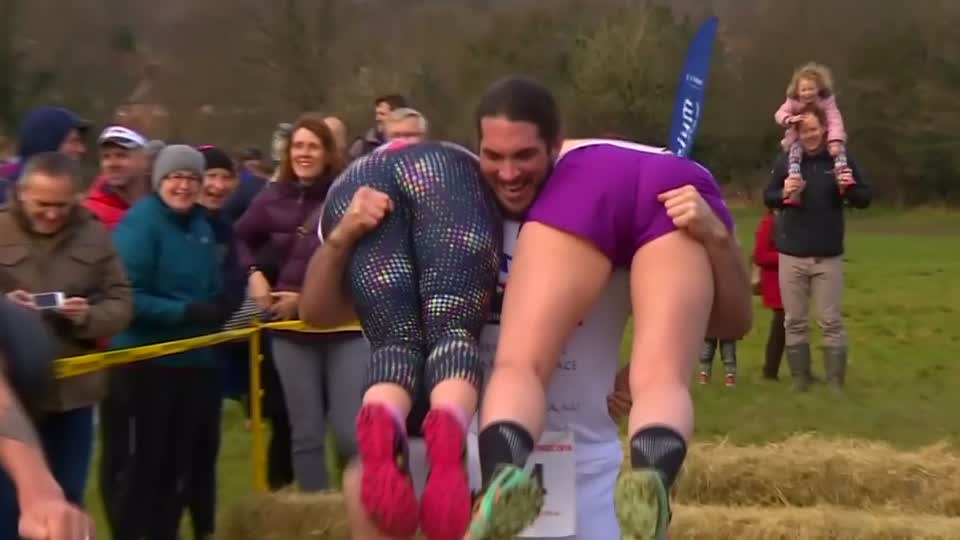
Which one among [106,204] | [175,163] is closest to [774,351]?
[106,204]

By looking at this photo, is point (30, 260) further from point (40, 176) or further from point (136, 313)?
point (136, 313)

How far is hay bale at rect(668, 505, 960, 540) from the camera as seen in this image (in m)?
5.44

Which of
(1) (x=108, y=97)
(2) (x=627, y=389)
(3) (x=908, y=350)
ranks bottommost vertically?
(3) (x=908, y=350)

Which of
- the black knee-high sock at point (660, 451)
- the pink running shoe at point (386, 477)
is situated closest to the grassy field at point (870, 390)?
the pink running shoe at point (386, 477)

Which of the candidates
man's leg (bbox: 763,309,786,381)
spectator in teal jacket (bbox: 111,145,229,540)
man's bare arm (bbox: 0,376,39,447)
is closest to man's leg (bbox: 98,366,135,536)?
spectator in teal jacket (bbox: 111,145,229,540)

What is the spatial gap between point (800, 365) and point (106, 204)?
17.5 feet

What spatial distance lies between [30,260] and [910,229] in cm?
3043

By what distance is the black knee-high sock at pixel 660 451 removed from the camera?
3297 mm

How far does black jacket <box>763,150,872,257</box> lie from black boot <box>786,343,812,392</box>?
0.83 meters

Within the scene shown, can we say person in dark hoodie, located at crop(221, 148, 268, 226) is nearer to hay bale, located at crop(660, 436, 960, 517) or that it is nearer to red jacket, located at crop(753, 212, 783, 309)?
hay bale, located at crop(660, 436, 960, 517)

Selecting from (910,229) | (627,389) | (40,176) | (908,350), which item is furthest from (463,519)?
(910,229)

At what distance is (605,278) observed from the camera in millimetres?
3678

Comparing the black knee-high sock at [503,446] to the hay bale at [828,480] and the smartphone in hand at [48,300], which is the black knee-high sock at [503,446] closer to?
the smartphone in hand at [48,300]

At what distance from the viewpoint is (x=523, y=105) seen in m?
3.67
